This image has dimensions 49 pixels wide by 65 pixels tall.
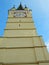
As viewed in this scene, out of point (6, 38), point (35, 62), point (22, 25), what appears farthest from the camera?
point (22, 25)

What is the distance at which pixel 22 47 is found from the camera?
12273 mm

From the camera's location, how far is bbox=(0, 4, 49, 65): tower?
11.0 meters

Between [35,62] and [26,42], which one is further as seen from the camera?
[26,42]

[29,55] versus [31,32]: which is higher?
Result: [31,32]

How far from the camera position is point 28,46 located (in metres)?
12.5

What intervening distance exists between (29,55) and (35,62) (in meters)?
1.02

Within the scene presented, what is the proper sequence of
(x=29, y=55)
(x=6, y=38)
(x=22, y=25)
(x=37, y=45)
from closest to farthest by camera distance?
(x=29, y=55)
(x=37, y=45)
(x=6, y=38)
(x=22, y=25)

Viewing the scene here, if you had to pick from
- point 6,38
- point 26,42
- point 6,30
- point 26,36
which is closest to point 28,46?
point 26,42

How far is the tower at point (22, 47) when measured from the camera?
1098 centimetres

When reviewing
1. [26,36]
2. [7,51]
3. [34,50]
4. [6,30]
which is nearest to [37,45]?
[34,50]

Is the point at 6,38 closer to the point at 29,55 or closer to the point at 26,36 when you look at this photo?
the point at 26,36

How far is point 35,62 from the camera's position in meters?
10.7

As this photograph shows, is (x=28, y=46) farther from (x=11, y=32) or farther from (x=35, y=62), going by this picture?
(x=11, y=32)

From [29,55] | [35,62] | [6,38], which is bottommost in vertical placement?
[35,62]
